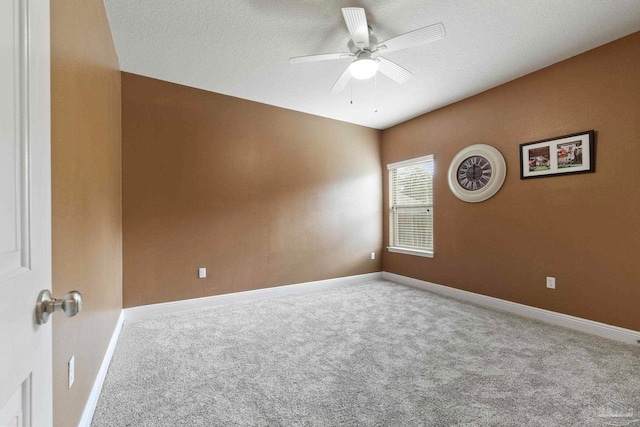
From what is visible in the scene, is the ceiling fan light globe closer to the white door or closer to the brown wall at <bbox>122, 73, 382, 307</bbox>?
the brown wall at <bbox>122, 73, 382, 307</bbox>

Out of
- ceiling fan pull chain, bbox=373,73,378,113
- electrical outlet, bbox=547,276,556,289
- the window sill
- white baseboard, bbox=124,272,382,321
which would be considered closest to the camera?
electrical outlet, bbox=547,276,556,289

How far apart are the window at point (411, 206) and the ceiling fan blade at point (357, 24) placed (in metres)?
2.44

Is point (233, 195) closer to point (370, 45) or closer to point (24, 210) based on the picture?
point (370, 45)

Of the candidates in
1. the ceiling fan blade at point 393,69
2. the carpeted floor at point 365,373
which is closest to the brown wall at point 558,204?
the carpeted floor at point 365,373

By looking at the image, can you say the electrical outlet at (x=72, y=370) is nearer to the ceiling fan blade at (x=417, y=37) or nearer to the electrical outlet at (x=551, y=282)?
the ceiling fan blade at (x=417, y=37)

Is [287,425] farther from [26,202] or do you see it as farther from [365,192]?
[365,192]

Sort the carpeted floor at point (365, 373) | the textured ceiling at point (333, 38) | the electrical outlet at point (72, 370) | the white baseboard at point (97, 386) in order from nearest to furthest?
the electrical outlet at point (72, 370)
the white baseboard at point (97, 386)
the carpeted floor at point (365, 373)
the textured ceiling at point (333, 38)

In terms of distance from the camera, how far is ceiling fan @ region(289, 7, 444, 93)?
79.7 inches

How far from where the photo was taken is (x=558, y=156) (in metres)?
2.99

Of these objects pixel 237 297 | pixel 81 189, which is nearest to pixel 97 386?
pixel 81 189

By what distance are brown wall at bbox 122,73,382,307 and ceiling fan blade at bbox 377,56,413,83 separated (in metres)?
1.90

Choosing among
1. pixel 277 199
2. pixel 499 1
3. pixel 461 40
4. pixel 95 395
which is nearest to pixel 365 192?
pixel 277 199

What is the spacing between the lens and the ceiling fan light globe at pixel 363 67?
7.86 ft

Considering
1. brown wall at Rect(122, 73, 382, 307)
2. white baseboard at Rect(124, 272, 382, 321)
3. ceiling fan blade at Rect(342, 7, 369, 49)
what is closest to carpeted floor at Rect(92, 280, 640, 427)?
white baseboard at Rect(124, 272, 382, 321)
